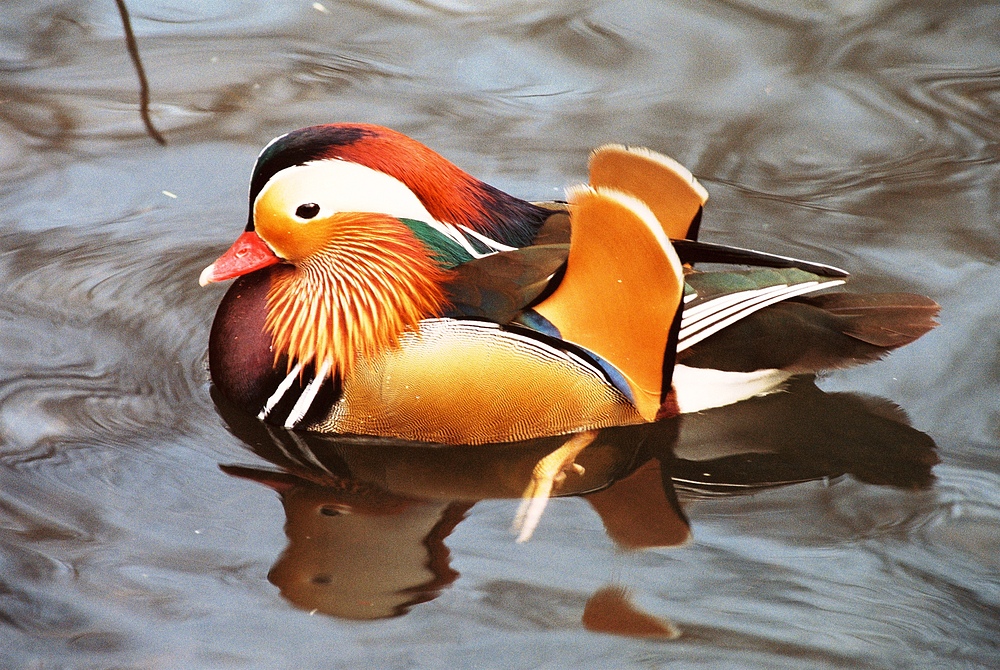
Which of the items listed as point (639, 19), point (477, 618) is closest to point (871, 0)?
point (639, 19)

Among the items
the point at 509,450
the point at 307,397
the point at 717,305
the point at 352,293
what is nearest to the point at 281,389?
the point at 307,397

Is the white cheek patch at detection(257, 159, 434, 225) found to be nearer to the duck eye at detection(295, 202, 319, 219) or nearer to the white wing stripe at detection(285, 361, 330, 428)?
the duck eye at detection(295, 202, 319, 219)

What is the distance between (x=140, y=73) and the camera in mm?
5070

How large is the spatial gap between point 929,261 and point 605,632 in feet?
6.50

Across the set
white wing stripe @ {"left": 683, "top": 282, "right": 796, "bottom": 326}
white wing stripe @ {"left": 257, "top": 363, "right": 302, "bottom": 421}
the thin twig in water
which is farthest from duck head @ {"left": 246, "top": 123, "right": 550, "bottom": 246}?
the thin twig in water

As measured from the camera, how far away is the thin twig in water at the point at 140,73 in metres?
4.67

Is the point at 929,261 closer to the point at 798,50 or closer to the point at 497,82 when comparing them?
the point at 798,50

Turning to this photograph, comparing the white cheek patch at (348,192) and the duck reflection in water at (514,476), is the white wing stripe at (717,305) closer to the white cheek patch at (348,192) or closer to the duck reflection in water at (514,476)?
the duck reflection in water at (514,476)

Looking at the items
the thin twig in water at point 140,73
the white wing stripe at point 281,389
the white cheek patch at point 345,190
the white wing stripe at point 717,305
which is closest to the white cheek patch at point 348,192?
the white cheek patch at point 345,190

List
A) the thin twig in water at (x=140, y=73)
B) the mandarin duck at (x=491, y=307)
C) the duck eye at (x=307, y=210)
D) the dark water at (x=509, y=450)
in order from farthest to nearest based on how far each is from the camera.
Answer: the thin twig in water at (x=140, y=73) → the duck eye at (x=307, y=210) → the mandarin duck at (x=491, y=307) → the dark water at (x=509, y=450)

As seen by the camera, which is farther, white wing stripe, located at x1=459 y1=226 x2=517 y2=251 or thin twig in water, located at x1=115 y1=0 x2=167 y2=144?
thin twig in water, located at x1=115 y1=0 x2=167 y2=144

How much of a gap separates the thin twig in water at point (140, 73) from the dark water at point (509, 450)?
0.06m

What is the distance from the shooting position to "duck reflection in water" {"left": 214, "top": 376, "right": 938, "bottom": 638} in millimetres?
2752

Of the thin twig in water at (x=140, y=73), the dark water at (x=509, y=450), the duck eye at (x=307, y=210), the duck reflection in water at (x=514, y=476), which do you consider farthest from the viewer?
the thin twig in water at (x=140, y=73)
